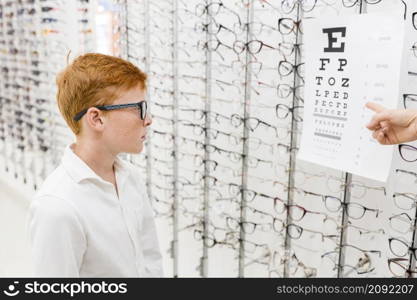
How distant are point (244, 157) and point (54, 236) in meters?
1.02

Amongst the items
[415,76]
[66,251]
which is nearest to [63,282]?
[66,251]

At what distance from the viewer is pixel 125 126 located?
132 cm

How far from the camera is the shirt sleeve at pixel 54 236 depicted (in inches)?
45.1

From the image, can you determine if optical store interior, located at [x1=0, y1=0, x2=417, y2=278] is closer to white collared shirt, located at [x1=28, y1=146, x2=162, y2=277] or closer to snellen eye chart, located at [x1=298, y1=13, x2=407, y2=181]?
snellen eye chart, located at [x1=298, y1=13, x2=407, y2=181]

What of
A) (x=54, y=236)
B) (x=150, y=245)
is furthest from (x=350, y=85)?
(x=54, y=236)

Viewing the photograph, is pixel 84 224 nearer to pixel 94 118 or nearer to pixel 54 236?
pixel 54 236

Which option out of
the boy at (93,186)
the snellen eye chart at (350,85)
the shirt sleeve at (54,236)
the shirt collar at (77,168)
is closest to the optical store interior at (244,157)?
the snellen eye chart at (350,85)

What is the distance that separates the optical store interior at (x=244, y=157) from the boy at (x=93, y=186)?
23cm

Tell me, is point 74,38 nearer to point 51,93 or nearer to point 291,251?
point 51,93

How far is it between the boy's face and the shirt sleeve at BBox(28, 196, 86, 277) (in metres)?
0.24

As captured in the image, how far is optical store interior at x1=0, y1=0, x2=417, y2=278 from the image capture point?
5.15 feet

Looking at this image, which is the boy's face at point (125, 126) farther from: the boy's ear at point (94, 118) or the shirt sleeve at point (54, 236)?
the shirt sleeve at point (54, 236)

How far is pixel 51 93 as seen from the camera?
3408 millimetres

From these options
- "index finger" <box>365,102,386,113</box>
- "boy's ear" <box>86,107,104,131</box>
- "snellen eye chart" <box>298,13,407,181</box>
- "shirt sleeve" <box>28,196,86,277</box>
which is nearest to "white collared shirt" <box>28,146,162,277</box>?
"shirt sleeve" <box>28,196,86,277</box>
